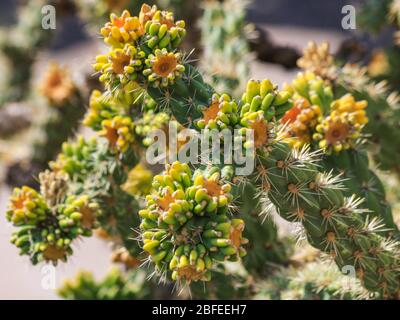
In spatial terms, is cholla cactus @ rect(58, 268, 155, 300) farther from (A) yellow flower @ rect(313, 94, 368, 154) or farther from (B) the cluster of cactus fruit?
(A) yellow flower @ rect(313, 94, 368, 154)

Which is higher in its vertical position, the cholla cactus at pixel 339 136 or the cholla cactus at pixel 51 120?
the cholla cactus at pixel 51 120

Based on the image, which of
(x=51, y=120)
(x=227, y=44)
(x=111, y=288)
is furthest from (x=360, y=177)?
(x=51, y=120)

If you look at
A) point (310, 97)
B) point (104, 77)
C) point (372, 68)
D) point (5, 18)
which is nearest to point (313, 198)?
point (310, 97)

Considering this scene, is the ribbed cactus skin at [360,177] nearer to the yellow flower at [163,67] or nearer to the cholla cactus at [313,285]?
the cholla cactus at [313,285]

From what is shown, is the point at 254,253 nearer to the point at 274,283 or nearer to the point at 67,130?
the point at 274,283

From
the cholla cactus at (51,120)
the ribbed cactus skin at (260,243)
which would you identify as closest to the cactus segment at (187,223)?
the ribbed cactus skin at (260,243)

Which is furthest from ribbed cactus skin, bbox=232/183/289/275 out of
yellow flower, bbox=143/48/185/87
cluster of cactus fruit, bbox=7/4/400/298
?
yellow flower, bbox=143/48/185/87

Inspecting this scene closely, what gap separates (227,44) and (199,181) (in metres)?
1.85

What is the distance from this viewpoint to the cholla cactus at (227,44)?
129 inches

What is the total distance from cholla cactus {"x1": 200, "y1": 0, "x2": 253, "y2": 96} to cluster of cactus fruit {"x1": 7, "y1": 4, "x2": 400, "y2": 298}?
65 cm

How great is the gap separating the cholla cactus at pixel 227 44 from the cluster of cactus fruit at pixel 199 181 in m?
0.65

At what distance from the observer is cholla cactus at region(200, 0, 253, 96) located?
3.28 m

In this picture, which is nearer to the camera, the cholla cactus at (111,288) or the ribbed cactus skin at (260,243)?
the ribbed cactus skin at (260,243)

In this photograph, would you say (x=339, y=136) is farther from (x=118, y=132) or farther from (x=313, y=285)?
(x=118, y=132)
